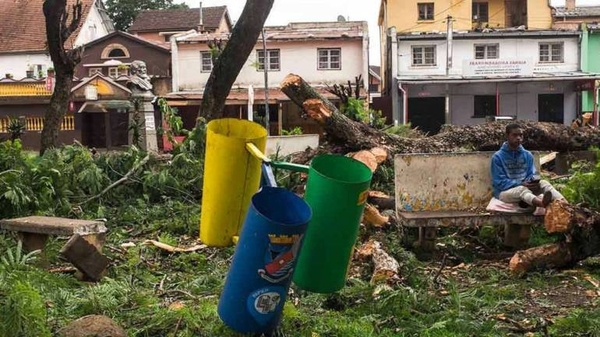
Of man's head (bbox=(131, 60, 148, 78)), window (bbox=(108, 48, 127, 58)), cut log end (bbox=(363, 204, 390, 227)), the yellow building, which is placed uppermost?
the yellow building

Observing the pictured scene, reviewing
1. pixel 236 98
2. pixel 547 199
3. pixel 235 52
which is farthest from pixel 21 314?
pixel 236 98

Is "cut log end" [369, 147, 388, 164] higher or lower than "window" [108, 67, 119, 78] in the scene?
lower

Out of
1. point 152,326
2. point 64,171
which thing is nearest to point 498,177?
point 152,326

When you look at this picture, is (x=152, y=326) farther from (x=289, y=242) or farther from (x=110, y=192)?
(x=110, y=192)

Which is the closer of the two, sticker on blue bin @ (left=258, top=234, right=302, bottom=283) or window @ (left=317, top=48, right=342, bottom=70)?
sticker on blue bin @ (left=258, top=234, right=302, bottom=283)

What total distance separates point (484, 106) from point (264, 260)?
30.7m

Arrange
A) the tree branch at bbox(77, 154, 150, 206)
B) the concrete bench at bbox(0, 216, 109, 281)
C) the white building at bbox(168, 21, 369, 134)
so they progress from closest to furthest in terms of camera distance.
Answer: the concrete bench at bbox(0, 216, 109, 281) → the tree branch at bbox(77, 154, 150, 206) → the white building at bbox(168, 21, 369, 134)

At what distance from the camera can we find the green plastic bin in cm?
336

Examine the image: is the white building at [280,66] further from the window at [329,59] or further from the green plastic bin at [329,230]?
the green plastic bin at [329,230]

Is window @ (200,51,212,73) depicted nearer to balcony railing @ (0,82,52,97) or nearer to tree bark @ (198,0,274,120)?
balcony railing @ (0,82,52,97)

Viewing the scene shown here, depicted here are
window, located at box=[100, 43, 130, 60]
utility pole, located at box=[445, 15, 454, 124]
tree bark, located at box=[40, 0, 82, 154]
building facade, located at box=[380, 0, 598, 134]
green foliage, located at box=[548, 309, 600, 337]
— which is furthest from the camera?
window, located at box=[100, 43, 130, 60]

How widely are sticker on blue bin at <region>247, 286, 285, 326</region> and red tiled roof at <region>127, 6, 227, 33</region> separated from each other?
39.7m

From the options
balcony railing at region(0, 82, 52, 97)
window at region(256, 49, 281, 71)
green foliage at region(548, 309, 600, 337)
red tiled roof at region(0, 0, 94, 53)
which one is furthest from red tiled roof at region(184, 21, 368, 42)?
green foliage at region(548, 309, 600, 337)

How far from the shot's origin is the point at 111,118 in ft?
94.4
